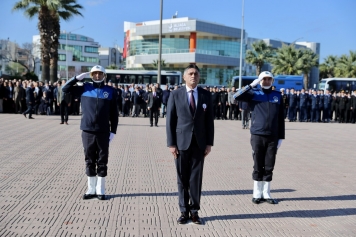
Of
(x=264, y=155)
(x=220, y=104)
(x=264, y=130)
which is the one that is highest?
(x=264, y=130)

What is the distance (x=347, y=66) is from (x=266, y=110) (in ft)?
186

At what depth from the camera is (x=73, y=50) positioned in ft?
411

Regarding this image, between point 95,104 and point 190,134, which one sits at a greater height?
point 95,104

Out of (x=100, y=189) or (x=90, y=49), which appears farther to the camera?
(x=90, y=49)

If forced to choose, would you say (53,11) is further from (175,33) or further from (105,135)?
(175,33)

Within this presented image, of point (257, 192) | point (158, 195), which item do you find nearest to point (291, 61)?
point (257, 192)

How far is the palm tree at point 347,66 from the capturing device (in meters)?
59.7

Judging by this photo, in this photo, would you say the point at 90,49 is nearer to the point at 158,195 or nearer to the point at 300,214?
the point at 158,195

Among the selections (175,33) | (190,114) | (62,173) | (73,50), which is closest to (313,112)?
(62,173)

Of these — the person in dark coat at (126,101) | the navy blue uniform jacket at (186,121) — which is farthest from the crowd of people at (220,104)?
the navy blue uniform jacket at (186,121)

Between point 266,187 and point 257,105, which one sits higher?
point 257,105

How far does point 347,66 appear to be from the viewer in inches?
2363

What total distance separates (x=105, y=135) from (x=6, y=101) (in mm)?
21386

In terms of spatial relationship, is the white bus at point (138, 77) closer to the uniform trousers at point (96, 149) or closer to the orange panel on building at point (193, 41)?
the orange panel on building at point (193, 41)
